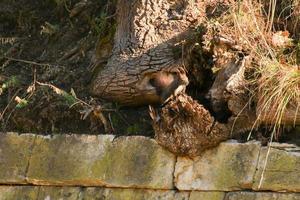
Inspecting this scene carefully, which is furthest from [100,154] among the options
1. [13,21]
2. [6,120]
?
[13,21]

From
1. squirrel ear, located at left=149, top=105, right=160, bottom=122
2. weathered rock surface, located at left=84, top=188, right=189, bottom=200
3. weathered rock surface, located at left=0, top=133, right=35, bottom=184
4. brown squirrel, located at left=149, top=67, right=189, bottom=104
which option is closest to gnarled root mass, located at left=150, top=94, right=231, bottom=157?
squirrel ear, located at left=149, top=105, right=160, bottom=122

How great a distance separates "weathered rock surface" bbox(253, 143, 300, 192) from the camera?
12.7ft

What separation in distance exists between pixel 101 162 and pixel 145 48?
76 centimetres

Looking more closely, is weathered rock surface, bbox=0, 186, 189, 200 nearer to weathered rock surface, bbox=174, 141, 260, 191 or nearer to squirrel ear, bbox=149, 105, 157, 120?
weathered rock surface, bbox=174, 141, 260, 191

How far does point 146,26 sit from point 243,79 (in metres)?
0.81

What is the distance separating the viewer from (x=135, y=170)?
4.19 m

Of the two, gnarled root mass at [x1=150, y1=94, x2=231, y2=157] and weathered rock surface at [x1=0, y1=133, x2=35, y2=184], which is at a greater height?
gnarled root mass at [x1=150, y1=94, x2=231, y2=157]

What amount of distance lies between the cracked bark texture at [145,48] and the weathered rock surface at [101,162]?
349mm

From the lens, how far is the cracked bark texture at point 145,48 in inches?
174

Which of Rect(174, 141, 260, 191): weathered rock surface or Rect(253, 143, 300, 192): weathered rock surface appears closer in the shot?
Rect(253, 143, 300, 192): weathered rock surface

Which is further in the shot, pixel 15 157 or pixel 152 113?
pixel 15 157

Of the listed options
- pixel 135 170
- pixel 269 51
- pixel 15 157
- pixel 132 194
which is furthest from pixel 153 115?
pixel 15 157

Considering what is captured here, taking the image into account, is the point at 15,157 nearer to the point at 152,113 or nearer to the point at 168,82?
the point at 152,113

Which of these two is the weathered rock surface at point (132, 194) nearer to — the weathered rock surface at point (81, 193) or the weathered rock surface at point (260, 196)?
the weathered rock surface at point (81, 193)
